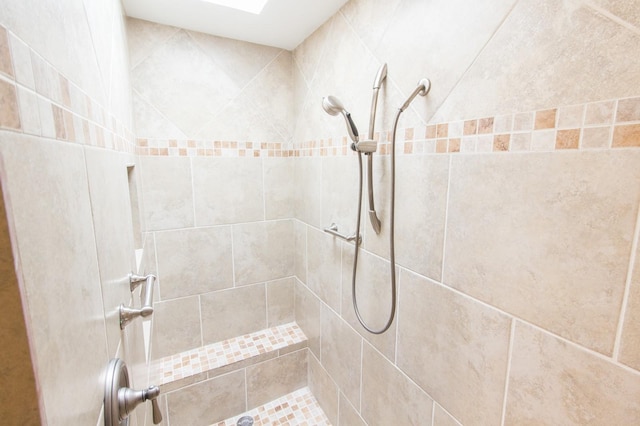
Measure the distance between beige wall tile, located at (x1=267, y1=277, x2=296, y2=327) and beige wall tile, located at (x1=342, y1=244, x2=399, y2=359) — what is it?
0.74 m

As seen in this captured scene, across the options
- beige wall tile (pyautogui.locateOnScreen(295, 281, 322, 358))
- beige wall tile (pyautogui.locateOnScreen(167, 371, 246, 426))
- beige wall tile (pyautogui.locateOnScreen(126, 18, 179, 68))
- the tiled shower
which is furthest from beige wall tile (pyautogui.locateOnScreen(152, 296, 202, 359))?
beige wall tile (pyautogui.locateOnScreen(126, 18, 179, 68))

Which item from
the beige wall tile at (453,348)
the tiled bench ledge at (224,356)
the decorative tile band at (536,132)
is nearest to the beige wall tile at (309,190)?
the decorative tile band at (536,132)

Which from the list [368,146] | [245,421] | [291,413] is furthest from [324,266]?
[245,421]

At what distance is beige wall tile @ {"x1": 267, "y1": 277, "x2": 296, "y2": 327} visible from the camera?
83.0 inches

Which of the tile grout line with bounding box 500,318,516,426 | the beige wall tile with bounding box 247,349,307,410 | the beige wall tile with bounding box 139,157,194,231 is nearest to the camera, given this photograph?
the tile grout line with bounding box 500,318,516,426

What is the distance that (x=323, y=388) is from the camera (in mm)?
1819

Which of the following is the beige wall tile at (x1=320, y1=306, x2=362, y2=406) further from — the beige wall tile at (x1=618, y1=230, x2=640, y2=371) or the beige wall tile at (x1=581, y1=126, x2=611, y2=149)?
the beige wall tile at (x1=581, y1=126, x2=611, y2=149)

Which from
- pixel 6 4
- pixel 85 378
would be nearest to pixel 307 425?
pixel 85 378

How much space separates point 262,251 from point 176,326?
0.70 metres

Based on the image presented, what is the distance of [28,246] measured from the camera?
0.31 m

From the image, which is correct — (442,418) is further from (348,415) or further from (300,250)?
(300,250)

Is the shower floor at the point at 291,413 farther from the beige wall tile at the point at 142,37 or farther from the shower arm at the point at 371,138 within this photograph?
the beige wall tile at the point at 142,37

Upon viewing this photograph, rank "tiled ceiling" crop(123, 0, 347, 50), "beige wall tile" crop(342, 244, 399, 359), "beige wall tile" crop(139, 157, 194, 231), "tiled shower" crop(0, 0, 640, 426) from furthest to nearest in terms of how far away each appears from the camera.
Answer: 1. "beige wall tile" crop(139, 157, 194, 231)
2. "tiled ceiling" crop(123, 0, 347, 50)
3. "beige wall tile" crop(342, 244, 399, 359)
4. "tiled shower" crop(0, 0, 640, 426)

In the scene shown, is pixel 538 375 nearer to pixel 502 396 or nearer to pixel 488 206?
Result: pixel 502 396
